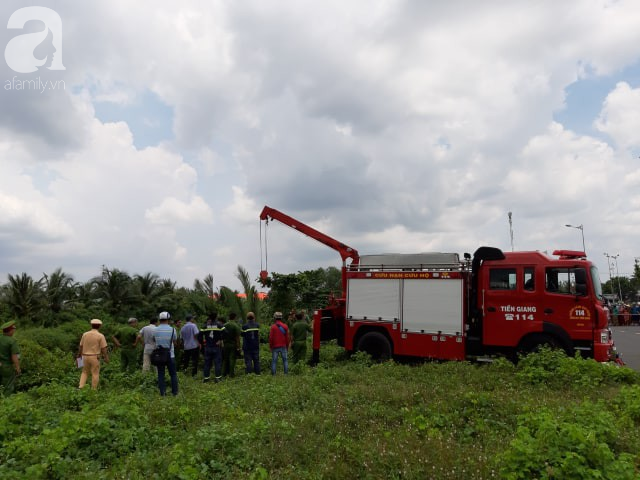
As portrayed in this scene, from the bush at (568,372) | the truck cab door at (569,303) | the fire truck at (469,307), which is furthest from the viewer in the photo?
the fire truck at (469,307)

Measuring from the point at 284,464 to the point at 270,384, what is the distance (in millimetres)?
4717

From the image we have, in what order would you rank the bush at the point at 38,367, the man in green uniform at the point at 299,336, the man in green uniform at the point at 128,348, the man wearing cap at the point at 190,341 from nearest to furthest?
the bush at the point at 38,367 → the man in green uniform at the point at 128,348 → the man wearing cap at the point at 190,341 → the man in green uniform at the point at 299,336

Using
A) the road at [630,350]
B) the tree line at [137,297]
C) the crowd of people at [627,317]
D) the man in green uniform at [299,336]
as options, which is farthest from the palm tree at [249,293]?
the crowd of people at [627,317]

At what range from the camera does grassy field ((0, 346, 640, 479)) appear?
181 inches

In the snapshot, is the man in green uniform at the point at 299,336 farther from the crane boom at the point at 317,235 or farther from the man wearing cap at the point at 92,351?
the man wearing cap at the point at 92,351

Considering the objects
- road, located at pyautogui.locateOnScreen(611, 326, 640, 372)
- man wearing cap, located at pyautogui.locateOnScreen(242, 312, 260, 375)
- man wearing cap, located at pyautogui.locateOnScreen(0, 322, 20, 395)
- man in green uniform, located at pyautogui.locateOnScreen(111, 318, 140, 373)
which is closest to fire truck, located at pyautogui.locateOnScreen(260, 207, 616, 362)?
man wearing cap, located at pyautogui.locateOnScreen(242, 312, 260, 375)

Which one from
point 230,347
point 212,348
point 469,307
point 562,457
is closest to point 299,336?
point 230,347

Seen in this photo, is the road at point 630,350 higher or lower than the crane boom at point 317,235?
lower

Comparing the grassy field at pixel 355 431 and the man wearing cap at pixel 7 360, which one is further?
the man wearing cap at pixel 7 360

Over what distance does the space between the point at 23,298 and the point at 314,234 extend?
12.8 m

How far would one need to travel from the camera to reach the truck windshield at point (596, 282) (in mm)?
10234

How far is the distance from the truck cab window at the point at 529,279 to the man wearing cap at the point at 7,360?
1095 centimetres

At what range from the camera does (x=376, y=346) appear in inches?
494

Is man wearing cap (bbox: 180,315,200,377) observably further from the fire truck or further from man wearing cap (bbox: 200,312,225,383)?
the fire truck
